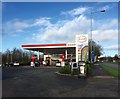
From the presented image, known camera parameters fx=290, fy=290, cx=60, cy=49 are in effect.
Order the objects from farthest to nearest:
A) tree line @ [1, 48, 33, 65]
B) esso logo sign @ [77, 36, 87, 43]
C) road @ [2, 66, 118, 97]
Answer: tree line @ [1, 48, 33, 65], esso logo sign @ [77, 36, 87, 43], road @ [2, 66, 118, 97]

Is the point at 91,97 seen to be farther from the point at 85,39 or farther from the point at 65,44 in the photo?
the point at 65,44

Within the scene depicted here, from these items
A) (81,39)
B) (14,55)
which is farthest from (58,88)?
(14,55)

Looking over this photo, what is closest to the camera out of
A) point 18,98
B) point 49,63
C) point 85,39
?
point 18,98

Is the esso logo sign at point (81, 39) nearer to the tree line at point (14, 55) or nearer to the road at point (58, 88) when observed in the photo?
the road at point (58, 88)

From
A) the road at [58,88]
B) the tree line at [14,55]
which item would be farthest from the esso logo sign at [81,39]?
the tree line at [14,55]

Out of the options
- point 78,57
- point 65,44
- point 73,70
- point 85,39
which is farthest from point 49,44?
point 73,70

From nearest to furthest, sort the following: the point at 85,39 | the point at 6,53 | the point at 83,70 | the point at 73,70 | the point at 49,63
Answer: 1. the point at 83,70
2. the point at 73,70
3. the point at 85,39
4. the point at 49,63
5. the point at 6,53

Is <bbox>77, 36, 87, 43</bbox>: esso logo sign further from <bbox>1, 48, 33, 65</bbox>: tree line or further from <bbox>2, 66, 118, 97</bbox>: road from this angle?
<bbox>1, 48, 33, 65</bbox>: tree line

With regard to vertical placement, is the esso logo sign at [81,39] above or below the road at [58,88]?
above

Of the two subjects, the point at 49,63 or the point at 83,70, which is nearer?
the point at 83,70

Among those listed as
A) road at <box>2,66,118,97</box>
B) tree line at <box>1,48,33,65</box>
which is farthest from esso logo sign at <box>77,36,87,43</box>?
tree line at <box>1,48,33,65</box>

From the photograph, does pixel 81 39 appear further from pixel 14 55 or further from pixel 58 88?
pixel 14 55

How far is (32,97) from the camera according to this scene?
42.6ft

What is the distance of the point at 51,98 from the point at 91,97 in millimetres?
1902
